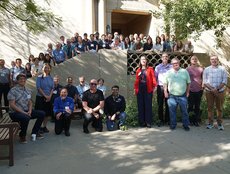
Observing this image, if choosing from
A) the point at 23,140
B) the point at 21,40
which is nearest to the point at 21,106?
the point at 23,140

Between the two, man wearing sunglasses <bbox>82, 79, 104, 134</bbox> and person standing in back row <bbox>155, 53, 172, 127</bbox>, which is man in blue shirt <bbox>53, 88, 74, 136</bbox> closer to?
man wearing sunglasses <bbox>82, 79, 104, 134</bbox>

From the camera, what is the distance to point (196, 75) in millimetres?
8547

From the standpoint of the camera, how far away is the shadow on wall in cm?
1440

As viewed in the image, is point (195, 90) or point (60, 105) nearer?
point (60, 105)

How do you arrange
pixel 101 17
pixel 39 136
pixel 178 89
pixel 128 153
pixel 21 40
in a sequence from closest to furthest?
pixel 128 153
pixel 39 136
pixel 178 89
pixel 21 40
pixel 101 17

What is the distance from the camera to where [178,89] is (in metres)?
8.10

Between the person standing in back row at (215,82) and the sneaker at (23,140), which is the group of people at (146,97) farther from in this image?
the sneaker at (23,140)

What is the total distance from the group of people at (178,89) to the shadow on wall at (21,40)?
7195mm

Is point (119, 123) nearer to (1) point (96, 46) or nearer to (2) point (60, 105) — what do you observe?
(2) point (60, 105)

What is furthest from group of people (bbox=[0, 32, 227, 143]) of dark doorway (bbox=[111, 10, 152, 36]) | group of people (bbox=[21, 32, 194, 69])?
dark doorway (bbox=[111, 10, 152, 36])

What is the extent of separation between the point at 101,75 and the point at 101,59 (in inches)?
20.7

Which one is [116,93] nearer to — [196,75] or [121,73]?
[196,75]

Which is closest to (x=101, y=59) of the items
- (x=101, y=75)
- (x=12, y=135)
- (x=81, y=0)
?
(x=101, y=75)

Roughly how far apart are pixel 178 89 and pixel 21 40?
869 centimetres
